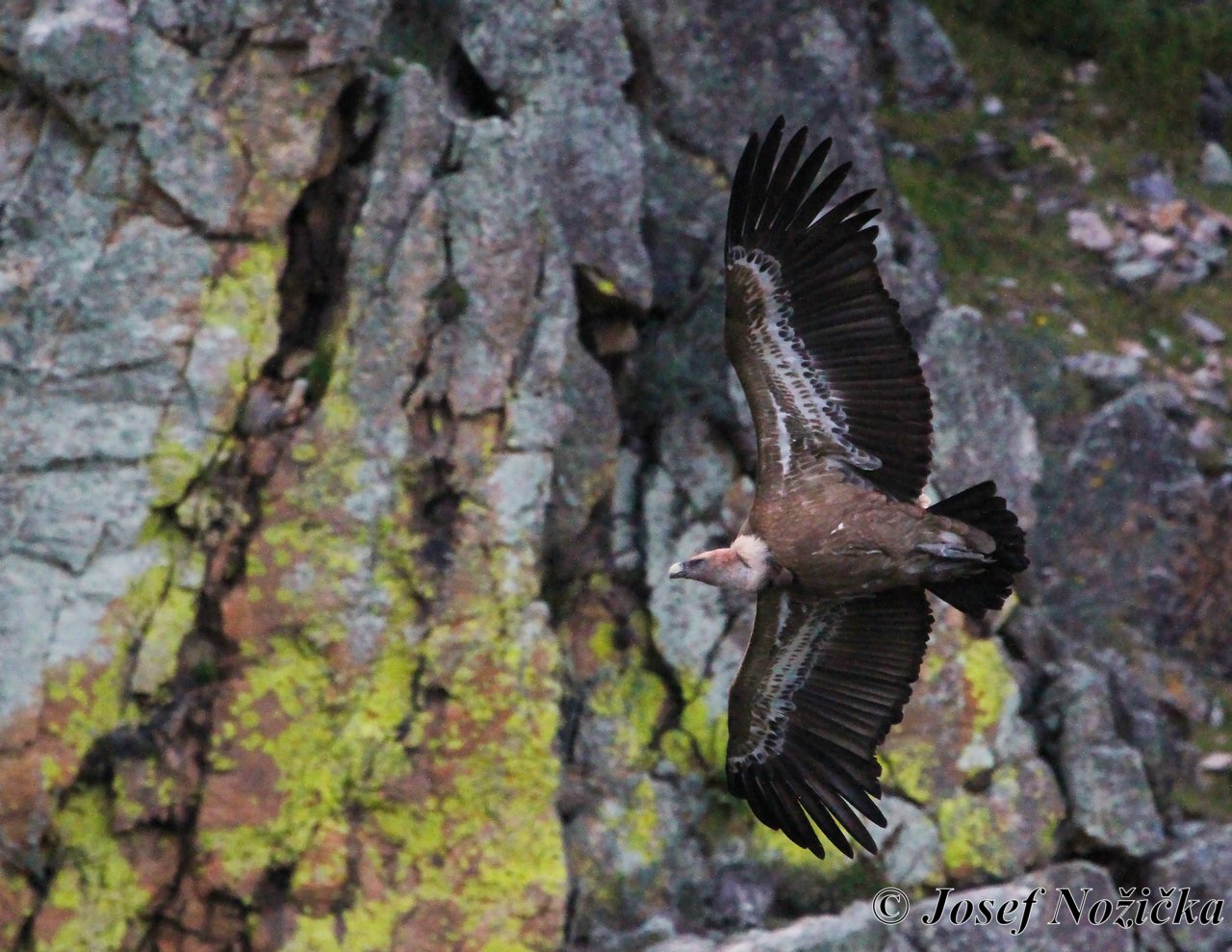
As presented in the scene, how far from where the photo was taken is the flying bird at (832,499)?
6.77m

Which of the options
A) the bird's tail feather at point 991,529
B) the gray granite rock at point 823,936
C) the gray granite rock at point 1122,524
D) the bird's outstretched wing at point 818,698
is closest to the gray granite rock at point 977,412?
the gray granite rock at point 1122,524

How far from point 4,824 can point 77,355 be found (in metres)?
2.56

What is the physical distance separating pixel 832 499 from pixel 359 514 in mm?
3619

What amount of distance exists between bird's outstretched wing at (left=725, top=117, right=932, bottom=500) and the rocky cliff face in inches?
123

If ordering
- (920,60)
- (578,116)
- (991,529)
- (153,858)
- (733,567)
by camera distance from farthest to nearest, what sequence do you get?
(920,60) < (578,116) < (153,858) < (733,567) < (991,529)

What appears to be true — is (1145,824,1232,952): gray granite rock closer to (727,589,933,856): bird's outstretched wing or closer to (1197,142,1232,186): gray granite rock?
(727,589,933,856): bird's outstretched wing

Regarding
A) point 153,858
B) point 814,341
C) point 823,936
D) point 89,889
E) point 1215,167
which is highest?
point 1215,167

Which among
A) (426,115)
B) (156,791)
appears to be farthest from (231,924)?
(426,115)

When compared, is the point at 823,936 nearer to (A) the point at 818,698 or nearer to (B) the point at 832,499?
(A) the point at 818,698

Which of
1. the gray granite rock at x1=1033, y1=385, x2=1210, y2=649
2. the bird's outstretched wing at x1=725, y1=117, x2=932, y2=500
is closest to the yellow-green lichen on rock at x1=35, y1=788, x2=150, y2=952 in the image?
Answer: the bird's outstretched wing at x1=725, y1=117, x2=932, y2=500

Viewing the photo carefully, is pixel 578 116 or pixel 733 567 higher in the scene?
pixel 578 116

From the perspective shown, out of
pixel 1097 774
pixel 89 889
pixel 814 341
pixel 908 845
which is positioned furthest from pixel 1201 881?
pixel 89 889

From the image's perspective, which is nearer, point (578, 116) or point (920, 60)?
point (578, 116)

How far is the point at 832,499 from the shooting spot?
6.94 m
